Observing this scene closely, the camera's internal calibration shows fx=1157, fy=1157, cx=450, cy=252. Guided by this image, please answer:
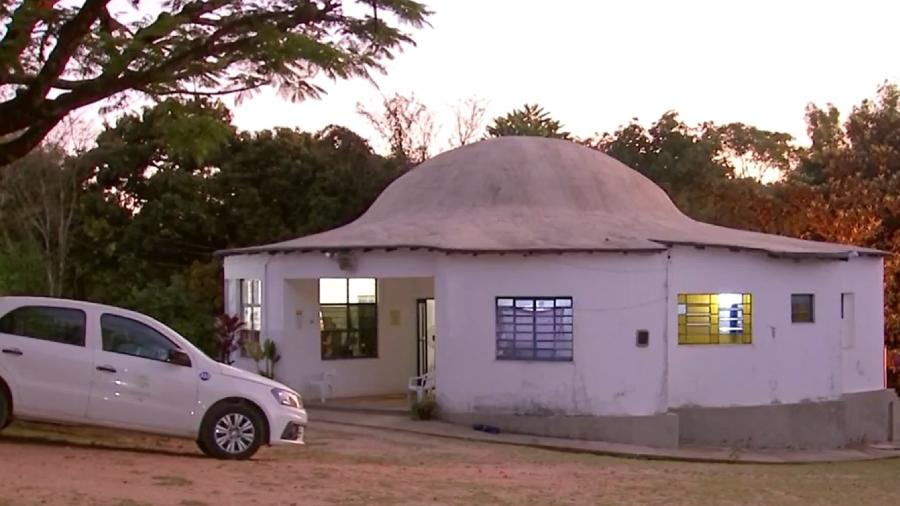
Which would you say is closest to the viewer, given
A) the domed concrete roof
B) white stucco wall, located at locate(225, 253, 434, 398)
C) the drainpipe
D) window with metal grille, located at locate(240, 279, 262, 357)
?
the drainpipe

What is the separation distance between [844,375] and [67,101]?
1631 cm

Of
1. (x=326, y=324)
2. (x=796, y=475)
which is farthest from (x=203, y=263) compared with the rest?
(x=796, y=475)

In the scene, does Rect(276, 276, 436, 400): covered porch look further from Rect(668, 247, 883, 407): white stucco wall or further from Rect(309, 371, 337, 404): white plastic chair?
Rect(668, 247, 883, 407): white stucco wall

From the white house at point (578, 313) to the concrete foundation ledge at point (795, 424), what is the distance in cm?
3

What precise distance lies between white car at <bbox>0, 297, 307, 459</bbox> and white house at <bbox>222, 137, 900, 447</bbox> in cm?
726

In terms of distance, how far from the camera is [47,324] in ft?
41.7

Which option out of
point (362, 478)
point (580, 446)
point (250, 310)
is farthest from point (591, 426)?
point (362, 478)

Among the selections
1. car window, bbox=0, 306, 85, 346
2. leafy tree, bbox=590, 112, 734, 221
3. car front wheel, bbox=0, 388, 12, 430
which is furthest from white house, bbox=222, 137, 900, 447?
leafy tree, bbox=590, 112, 734, 221

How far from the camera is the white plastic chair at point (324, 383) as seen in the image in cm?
2203

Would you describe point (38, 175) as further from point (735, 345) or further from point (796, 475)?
point (796, 475)

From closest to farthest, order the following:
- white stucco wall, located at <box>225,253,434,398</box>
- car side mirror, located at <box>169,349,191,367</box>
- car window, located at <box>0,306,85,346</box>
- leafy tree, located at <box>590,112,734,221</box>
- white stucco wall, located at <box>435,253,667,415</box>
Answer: car window, located at <box>0,306,85,346</box>, car side mirror, located at <box>169,349,191,367</box>, white stucco wall, located at <box>435,253,667,415</box>, white stucco wall, located at <box>225,253,434,398</box>, leafy tree, located at <box>590,112,734,221</box>

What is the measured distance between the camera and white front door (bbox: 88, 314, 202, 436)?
12.5 meters

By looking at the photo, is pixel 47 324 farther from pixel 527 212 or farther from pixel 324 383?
pixel 527 212

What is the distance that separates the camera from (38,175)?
36.5 m
